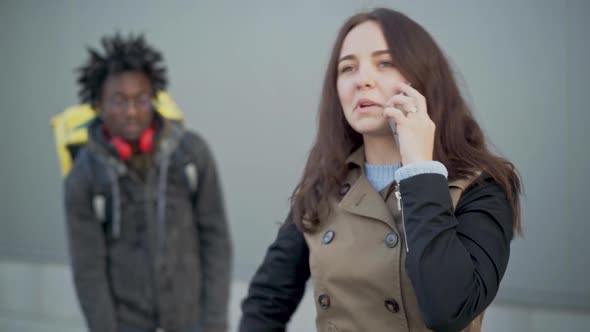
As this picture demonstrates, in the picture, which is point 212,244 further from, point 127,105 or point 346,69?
point 346,69

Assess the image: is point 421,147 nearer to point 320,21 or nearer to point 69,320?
point 320,21

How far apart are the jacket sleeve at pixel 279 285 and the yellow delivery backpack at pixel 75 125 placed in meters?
2.09

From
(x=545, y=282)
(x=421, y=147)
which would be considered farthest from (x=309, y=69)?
(x=421, y=147)

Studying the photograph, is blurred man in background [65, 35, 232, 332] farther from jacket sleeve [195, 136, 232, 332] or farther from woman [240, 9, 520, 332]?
woman [240, 9, 520, 332]

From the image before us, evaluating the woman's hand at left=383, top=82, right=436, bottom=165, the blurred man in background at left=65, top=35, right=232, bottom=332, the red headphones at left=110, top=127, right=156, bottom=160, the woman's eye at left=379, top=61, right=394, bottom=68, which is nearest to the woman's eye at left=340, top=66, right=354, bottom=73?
the woman's eye at left=379, top=61, right=394, bottom=68

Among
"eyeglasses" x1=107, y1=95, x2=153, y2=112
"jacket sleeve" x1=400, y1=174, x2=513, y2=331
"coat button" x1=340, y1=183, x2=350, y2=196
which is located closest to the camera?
"jacket sleeve" x1=400, y1=174, x2=513, y2=331

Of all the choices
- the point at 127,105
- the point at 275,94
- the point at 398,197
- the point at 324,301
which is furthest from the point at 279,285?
the point at 275,94

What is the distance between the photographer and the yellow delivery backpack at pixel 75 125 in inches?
158

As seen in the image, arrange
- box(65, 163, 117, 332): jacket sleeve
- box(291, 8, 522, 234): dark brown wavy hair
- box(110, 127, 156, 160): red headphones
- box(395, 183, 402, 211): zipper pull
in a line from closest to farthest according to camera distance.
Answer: box(395, 183, 402, 211): zipper pull, box(291, 8, 522, 234): dark brown wavy hair, box(65, 163, 117, 332): jacket sleeve, box(110, 127, 156, 160): red headphones

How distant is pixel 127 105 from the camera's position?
3.95 m

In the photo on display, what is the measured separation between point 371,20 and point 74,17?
4.39 meters

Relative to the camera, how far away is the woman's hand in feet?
5.81

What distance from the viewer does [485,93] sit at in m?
4.06

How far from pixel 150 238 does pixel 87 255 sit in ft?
1.09
